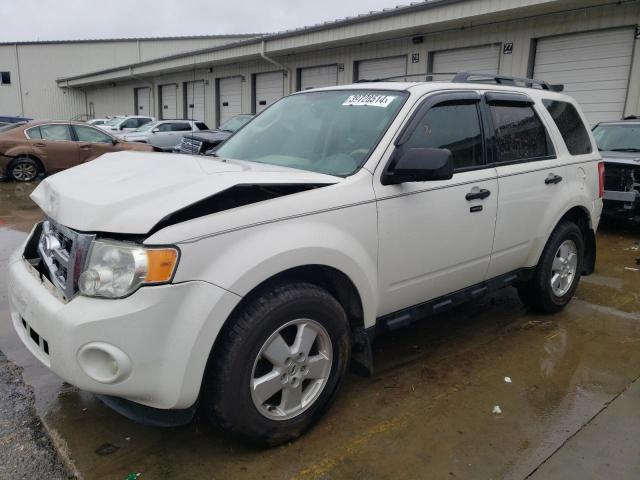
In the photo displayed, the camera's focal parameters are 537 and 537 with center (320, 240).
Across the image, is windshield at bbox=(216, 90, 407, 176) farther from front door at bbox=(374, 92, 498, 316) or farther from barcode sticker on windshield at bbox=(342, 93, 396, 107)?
front door at bbox=(374, 92, 498, 316)

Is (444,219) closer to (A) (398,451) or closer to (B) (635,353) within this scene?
(A) (398,451)

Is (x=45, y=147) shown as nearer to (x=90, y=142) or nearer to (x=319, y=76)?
(x=90, y=142)

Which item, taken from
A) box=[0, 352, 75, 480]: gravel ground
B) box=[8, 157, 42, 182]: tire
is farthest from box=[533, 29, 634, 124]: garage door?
box=[8, 157, 42, 182]: tire

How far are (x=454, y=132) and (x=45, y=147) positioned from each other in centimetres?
1219

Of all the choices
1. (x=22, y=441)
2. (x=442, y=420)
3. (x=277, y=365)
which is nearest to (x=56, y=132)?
(x=22, y=441)

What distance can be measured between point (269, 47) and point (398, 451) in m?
17.8

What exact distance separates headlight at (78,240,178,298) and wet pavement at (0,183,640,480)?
0.93m

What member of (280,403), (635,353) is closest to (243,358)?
(280,403)

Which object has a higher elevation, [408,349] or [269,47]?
[269,47]

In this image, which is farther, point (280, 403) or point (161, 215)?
point (280, 403)

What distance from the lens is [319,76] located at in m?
18.2

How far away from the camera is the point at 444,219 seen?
330 centimetres

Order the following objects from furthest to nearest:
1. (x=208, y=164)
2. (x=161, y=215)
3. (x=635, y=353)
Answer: (x=635, y=353) < (x=208, y=164) < (x=161, y=215)

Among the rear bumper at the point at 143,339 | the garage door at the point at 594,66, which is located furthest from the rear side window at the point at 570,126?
the garage door at the point at 594,66
